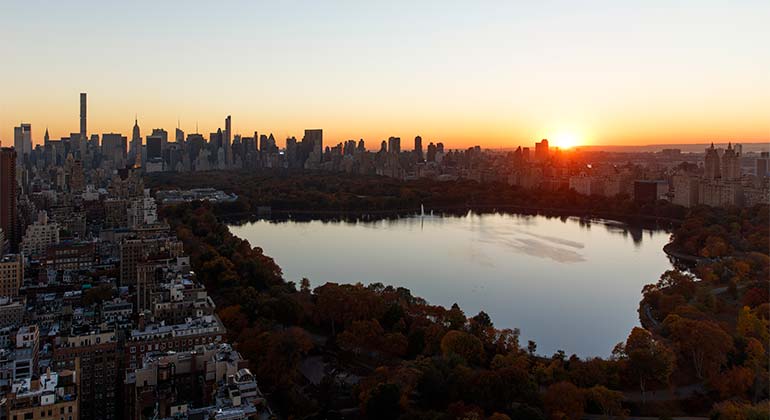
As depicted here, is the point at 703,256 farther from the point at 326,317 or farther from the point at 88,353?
the point at 88,353

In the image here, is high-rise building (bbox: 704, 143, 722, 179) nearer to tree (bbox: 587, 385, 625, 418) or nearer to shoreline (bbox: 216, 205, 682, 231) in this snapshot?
shoreline (bbox: 216, 205, 682, 231)

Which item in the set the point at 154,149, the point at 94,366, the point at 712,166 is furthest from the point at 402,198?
the point at 154,149

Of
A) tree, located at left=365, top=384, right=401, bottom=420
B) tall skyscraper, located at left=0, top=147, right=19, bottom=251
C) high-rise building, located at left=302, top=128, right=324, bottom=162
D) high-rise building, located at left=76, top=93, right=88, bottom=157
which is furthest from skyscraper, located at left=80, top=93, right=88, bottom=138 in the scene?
tree, located at left=365, top=384, right=401, bottom=420

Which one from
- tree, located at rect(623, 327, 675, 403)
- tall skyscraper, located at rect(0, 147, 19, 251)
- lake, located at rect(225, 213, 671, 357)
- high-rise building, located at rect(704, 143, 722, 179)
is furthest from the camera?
high-rise building, located at rect(704, 143, 722, 179)

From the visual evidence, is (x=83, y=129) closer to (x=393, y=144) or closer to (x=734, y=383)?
(x=393, y=144)

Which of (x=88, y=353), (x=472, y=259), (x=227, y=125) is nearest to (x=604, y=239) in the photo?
(x=472, y=259)

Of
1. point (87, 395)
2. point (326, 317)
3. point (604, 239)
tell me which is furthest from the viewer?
point (604, 239)
